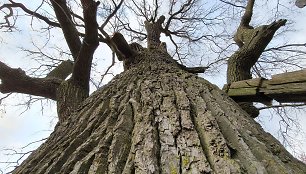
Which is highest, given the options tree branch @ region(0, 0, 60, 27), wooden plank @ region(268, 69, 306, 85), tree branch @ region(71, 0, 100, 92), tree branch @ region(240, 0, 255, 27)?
tree branch @ region(240, 0, 255, 27)

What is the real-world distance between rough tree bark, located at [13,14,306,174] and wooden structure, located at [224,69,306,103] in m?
0.58

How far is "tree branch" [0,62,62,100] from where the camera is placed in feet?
11.1

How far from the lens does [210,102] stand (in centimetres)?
181

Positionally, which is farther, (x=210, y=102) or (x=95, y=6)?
(x=95, y=6)

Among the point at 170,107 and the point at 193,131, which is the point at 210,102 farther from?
the point at 193,131

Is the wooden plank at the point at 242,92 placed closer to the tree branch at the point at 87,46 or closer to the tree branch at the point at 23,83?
the tree branch at the point at 87,46

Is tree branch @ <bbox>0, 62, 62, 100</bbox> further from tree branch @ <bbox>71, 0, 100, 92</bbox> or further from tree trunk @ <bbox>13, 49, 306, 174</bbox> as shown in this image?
tree trunk @ <bbox>13, 49, 306, 174</bbox>

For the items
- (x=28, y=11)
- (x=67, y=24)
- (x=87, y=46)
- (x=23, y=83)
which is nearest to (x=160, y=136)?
(x=87, y=46)

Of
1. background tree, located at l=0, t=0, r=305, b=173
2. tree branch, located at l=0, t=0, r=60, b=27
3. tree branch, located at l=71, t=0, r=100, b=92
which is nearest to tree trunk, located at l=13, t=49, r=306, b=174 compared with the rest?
background tree, located at l=0, t=0, r=305, b=173

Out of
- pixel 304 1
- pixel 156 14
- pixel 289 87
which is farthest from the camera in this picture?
pixel 156 14

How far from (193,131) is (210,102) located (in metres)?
0.54

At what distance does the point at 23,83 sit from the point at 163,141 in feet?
9.10

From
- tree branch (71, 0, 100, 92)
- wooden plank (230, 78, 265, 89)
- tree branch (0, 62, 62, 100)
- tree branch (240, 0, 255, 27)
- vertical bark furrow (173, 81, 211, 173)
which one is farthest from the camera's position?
tree branch (240, 0, 255, 27)

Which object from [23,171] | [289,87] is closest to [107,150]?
[23,171]
